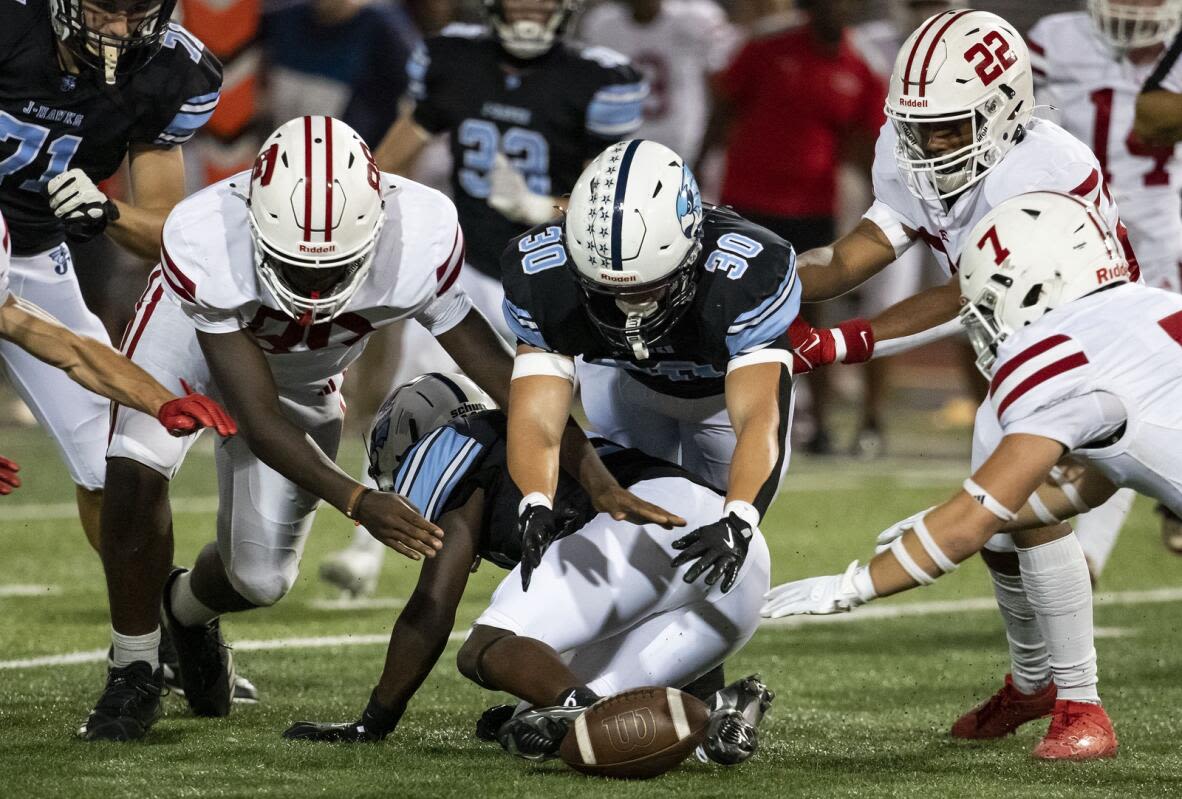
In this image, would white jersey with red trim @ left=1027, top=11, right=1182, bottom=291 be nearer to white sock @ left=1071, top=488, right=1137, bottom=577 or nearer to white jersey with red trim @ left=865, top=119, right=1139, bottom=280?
white sock @ left=1071, top=488, right=1137, bottom=577

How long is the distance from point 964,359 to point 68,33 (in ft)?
18.7

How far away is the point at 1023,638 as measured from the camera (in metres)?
4.32

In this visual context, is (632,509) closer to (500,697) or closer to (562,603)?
(562,603)

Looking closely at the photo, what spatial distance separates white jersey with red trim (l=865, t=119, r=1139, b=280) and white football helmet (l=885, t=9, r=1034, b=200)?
0.04m

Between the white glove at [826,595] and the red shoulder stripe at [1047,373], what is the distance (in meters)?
0.45

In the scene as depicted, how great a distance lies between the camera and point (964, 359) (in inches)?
361

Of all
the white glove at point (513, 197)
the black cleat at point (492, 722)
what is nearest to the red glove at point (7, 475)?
the black cleat at point (492, 722)

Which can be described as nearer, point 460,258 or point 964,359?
point 460,258

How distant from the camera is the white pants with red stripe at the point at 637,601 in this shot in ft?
12.4

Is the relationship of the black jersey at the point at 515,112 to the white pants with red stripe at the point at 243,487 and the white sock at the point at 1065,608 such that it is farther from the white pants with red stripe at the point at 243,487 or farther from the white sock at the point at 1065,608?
the white sock at the point at 1065,608

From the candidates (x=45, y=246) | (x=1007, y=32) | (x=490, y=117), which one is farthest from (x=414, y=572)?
(x=1007, y=32)

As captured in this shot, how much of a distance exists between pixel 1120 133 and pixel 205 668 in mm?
3786

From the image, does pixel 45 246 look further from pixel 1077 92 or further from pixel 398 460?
pixel 1077 92

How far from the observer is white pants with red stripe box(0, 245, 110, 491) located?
4730mm
